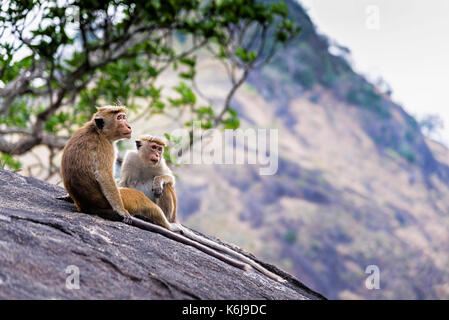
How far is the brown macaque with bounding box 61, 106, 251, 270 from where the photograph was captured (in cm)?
370

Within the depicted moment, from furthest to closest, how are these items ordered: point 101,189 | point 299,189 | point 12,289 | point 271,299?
point 299,189
point 101,189
point 271,299
point 12,289

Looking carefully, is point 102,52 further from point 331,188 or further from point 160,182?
point 331,188

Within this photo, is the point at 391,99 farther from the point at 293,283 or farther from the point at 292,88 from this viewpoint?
the point at 293,283

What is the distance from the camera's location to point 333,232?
31.4 metres

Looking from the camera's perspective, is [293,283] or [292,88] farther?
[292,88]

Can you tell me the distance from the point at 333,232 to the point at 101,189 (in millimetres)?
29112

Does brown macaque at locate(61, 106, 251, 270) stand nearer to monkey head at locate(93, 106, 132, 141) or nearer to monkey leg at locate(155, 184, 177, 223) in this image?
monkey head at locate(93, 106, 132, 141)

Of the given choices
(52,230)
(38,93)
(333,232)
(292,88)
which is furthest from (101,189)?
(292,88)

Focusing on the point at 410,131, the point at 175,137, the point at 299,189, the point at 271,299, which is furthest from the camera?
the point at 410,131

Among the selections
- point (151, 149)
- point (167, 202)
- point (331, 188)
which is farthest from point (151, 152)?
point (331, 188)

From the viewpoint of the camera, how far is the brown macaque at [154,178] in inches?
166

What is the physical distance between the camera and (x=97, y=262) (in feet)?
9.45

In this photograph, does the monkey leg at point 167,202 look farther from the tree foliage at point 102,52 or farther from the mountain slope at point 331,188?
the mountain slope at point 331,188

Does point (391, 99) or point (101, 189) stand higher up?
point (391, 99)
